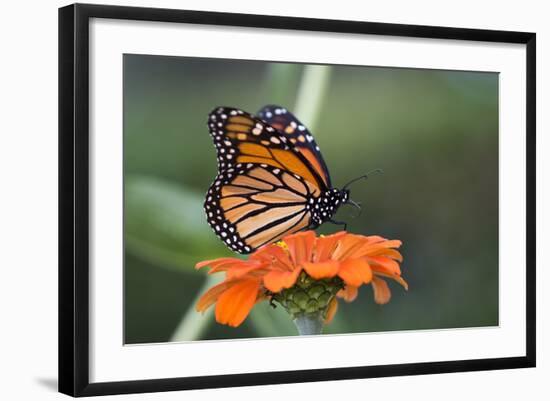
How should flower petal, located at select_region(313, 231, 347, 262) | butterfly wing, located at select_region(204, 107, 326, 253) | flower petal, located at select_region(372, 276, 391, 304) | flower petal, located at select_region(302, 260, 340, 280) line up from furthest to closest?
1. flower petal, located at select_region(372, 276, 391, 304)
2. butterfly wing, located at select_region(204, 107, 326, 253)
3. flower petal, located at select_region(313, 231, 347, 262)
4. flower petal, located at select_region(302, 260, 340, 280)

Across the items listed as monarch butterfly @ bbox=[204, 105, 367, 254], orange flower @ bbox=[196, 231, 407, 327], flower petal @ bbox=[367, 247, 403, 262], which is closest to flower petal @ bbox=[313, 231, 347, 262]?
orange flower @ bbox=[196, 231, 407, 327]

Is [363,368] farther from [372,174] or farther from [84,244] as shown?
[84,244]

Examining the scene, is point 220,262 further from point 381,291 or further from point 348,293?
point 381,291

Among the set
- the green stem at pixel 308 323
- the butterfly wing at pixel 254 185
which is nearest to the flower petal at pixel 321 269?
the green stem at pixel 308 323

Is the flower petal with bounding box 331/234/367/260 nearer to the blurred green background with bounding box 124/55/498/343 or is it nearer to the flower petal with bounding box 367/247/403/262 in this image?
the flower petal with bounding box 367/247/403/262

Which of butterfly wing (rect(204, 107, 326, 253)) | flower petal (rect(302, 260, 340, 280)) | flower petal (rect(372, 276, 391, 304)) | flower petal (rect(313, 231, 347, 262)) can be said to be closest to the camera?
flower petal (rect(302, 260, 340, 280))

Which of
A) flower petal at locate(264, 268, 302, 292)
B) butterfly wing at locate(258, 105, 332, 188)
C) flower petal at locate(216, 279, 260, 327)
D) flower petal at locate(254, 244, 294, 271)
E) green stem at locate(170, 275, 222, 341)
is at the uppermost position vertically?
butterfly wing at locate(258, 105, 332, 188)
